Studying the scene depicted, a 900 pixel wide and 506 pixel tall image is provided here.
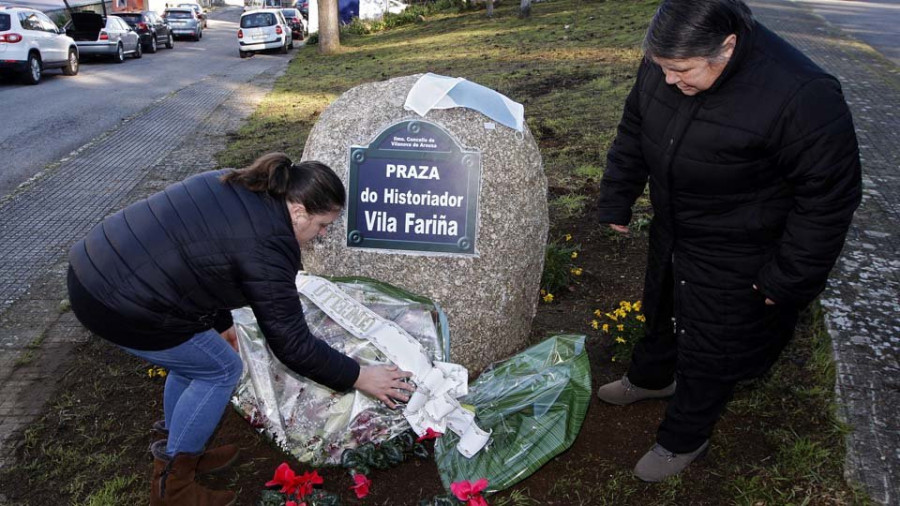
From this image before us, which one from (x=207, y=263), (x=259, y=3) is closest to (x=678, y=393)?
(x=207, y=263)

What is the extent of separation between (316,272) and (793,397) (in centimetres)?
244

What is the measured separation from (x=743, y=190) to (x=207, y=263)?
6.14 feet

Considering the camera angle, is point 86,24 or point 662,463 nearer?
point 662,463

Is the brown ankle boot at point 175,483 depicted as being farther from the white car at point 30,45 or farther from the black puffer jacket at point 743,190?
the white car at point 30,45

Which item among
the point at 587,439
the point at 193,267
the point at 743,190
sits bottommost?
the point at 587,439

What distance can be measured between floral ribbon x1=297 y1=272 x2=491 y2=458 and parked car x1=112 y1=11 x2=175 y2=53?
21093 millimetres

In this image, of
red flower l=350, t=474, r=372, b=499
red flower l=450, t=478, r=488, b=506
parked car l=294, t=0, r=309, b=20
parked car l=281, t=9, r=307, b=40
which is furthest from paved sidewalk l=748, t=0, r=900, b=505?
parked car l=294, t=0, r=309, b=20

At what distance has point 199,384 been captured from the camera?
2.87 metres

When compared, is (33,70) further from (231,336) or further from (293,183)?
(293,183)

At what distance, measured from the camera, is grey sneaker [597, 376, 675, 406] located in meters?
3.55

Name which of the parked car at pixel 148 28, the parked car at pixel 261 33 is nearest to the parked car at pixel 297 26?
the parked car at pixel 148 28

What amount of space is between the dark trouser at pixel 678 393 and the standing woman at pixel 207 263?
1326 millimetres

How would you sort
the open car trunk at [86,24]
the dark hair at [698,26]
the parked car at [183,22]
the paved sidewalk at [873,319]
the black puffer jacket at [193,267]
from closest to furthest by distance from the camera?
the dark hair at [698,26]
the black puffer jacket at [193,267]
the paved sidewalk at [873,319]
the open car trunk at [86,24]
the parked car at [183,22]

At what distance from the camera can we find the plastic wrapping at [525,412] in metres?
3.10
